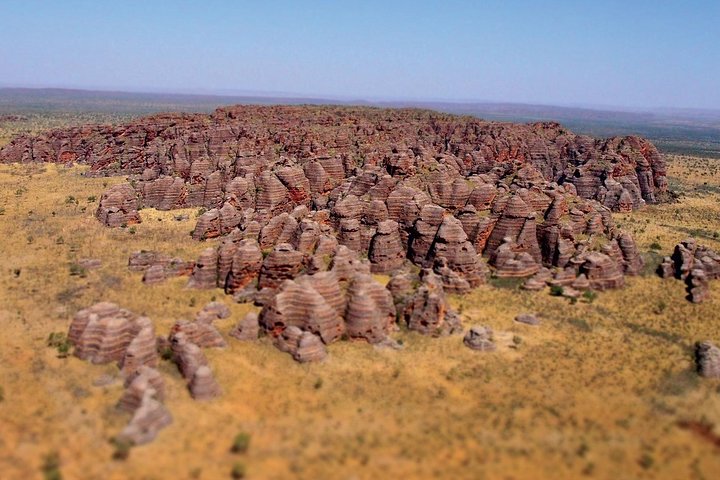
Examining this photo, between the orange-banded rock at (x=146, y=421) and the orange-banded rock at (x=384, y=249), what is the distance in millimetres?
19975

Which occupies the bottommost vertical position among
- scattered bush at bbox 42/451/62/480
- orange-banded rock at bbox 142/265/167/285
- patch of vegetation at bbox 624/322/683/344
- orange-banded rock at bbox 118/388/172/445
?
scattered bush at bbox 42/451/62/480

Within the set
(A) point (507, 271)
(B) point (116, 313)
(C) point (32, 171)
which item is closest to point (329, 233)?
(A) point (507, 271)

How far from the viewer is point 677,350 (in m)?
29.4

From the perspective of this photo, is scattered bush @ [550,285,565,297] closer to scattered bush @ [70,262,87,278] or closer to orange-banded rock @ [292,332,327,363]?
orange-banded rock @ [292,332,327,363]

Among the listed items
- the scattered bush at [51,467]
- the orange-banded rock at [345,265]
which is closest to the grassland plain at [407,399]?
the scattered bush at [51,467]

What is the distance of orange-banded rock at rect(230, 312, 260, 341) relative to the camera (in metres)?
28.8

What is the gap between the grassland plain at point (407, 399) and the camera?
781 inches

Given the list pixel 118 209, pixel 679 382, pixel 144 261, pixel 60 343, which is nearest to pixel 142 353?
pixel 60 343

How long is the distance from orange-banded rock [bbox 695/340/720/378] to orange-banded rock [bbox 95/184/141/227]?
1856 inches

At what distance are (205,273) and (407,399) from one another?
17.7m

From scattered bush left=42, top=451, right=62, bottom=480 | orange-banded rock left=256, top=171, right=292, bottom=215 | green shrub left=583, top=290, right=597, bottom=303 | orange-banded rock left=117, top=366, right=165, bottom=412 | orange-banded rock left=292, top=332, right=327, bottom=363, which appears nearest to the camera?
scattered bush left=42, top=451, right=62, bottom=480

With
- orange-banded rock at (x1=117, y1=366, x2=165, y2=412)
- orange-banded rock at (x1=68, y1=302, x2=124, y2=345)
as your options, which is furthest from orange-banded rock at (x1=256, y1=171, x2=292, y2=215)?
orange-banded rock at (x1=117, y1=366, x2=165, y2=412)

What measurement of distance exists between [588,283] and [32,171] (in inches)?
3264

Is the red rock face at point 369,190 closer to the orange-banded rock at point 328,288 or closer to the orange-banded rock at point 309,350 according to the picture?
the orange-banded rock at point 328,288
